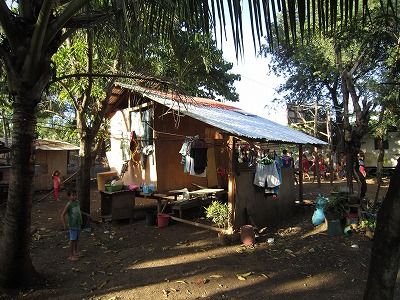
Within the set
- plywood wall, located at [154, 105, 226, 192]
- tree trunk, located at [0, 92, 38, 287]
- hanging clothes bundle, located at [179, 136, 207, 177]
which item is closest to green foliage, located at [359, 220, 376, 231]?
hanging clothes bundle, located at [179, 136, 207, 177]

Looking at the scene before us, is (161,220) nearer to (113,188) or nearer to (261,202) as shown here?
(113,188)

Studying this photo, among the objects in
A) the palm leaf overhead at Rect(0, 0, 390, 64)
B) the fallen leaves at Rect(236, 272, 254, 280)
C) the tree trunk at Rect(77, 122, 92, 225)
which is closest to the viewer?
the palm leaf overhead at Rect(0, 0, 390, 64)

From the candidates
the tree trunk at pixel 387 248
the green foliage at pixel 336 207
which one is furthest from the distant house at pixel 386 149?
the tree trunk at pixel 387 248

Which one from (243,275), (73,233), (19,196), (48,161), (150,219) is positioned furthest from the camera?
(48,161)

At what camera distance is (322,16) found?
2176 mm

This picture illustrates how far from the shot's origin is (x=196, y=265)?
7684 mm

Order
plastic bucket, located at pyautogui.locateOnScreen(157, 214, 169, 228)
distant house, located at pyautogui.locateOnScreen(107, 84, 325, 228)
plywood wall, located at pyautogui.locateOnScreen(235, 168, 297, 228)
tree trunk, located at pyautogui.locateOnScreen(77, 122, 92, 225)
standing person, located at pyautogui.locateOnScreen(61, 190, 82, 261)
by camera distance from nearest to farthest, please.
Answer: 1. standing person, located at pyautogui.locateOnScreen(61, 190, 82, 261)
2. plywood wall, located at pyautogui.locateOnScreen(235, 168, 297, 228)
3. distant house, located at pyautogui.locateOnScreen(107, 84, 325, 228)
4. tree trunk, located at pyautogui.locateOnScreen(77, 122, 92, 225)
5. plastic bucket, located at pyautogui.locateOnScreen(157, 214, 169, 228)

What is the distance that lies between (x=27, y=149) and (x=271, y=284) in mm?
4372

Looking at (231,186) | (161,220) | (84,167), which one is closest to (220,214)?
(231,186)

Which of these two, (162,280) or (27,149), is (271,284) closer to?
(162,280)

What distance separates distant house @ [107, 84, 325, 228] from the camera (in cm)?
1049

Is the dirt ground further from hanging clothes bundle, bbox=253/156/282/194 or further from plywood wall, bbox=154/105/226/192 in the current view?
plywood wall, bbox=154/105/226/192

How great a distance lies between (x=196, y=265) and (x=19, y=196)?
3.60m

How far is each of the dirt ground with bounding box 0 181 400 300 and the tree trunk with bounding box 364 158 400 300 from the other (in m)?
3.63
